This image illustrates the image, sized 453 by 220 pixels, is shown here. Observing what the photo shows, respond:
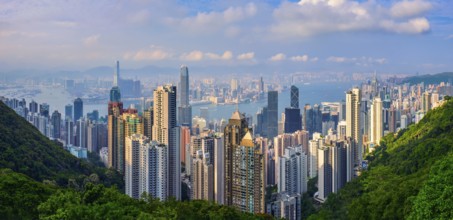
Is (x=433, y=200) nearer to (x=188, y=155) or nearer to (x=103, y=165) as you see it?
(x=188, y=155)

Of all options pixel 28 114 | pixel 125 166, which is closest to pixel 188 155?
pixel 125 166

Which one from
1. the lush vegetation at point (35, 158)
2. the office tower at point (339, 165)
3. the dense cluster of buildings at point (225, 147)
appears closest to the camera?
the lush vegetation at point (35, 158)

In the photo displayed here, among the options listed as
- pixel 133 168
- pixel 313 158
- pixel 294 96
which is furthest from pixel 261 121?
pixel 133 168

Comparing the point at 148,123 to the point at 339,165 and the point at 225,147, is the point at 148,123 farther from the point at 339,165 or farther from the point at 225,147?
the point at 339,165

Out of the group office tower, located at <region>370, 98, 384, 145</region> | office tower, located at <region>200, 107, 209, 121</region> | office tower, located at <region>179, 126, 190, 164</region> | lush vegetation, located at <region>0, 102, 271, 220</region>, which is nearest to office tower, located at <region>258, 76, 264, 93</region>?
office tower, located at <region>200, 107, 209, 121</region>

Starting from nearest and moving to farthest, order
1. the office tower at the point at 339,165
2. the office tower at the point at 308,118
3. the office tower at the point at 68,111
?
the office tower at the point at 339,165 < the office tower at the point at 68,111 < the office tower at the point at 308,118

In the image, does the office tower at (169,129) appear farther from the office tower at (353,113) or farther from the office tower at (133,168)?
the office tower at (353,113)

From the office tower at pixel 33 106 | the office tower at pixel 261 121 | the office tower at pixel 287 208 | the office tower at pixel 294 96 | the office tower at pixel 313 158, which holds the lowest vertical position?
the office tower at pixel 287 208

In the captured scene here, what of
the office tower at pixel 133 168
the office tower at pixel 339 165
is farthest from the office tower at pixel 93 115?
the office tower at pixel 339 165
